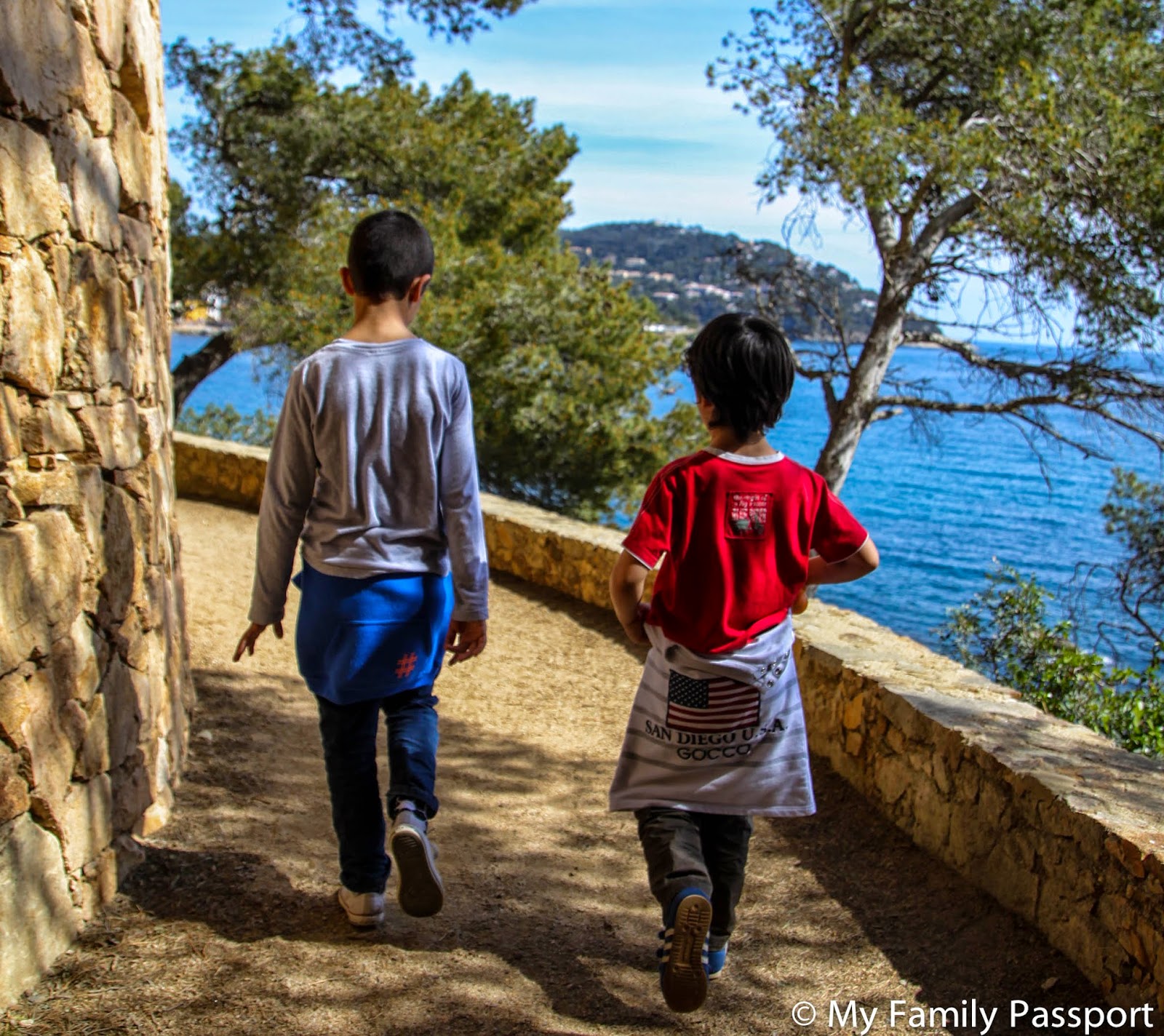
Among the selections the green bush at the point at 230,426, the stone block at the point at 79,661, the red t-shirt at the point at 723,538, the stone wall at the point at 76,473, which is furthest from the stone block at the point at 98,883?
the green bush at the point at 230,426

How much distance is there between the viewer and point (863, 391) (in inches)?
414

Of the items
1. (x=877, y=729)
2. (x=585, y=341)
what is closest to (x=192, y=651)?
(x=877, y=729)

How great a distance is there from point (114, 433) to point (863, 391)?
28.4 feet

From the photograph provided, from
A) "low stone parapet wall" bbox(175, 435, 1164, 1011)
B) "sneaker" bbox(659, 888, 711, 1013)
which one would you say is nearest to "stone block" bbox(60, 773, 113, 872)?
"sneaker" bbox(659, 888, 711, 1013)

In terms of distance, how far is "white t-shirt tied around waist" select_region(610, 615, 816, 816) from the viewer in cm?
232

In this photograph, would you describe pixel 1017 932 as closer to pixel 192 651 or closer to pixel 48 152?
pixel 48 152

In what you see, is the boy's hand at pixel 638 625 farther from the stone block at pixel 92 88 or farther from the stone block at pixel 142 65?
the stone block at pixel 142 65

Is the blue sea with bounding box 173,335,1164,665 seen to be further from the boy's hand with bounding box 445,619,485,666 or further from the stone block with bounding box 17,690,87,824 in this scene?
the stone block with bounding box 17,690,87,824

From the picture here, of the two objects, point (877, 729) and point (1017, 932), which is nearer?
point (1017, 932)

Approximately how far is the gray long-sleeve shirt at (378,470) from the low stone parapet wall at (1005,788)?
1.49 metres

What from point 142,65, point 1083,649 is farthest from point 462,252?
point 142,65

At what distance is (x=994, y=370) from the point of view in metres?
10.1

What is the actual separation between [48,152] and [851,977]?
265 cm

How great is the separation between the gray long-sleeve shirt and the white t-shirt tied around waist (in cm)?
47
